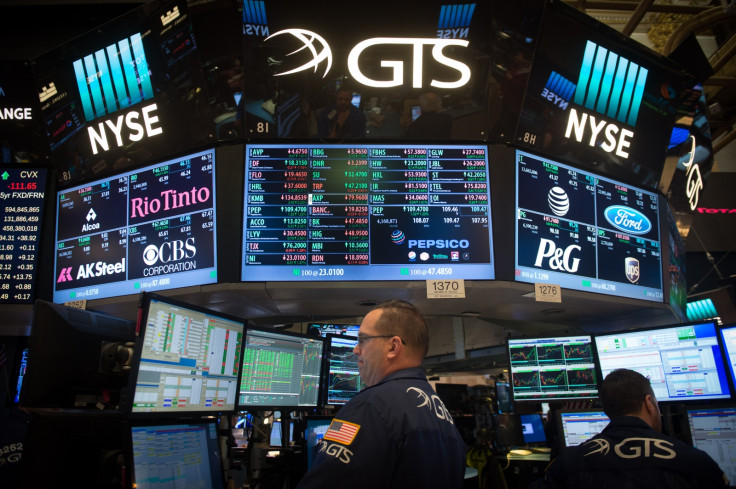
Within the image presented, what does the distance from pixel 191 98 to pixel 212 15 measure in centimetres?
57

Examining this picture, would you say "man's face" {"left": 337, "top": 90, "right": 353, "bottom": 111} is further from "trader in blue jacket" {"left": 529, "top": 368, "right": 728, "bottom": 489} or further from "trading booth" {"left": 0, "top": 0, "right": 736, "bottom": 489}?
"trader in blue jacket" {"left": 529, "top": 368, "right": 728, "bottom": 489}

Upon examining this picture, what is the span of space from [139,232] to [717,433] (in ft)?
12.6

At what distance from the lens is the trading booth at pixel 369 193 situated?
3.23 meters

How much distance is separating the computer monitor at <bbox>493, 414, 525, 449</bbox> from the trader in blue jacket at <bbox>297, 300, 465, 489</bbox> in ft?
8.12

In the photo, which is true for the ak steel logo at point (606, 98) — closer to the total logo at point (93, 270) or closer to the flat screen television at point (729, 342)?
the flat screen television at point (729, 342)

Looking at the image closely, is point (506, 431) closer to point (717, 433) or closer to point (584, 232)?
point (717, 433)

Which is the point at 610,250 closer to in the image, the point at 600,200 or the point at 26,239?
the point at 600,200

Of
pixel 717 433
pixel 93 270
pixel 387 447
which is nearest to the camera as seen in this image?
pixel 387 447

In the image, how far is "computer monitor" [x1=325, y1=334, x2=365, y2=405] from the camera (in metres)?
3.31

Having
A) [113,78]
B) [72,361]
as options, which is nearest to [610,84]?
[113,78]

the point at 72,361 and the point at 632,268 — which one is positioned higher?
the point at 632,268

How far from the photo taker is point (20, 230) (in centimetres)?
401

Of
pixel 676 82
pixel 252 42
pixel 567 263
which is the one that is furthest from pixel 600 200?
pixel 252 42

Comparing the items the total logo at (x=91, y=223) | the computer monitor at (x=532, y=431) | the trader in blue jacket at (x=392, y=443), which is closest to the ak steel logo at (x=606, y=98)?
the trader in blue jacket at (x=392, y=443)
